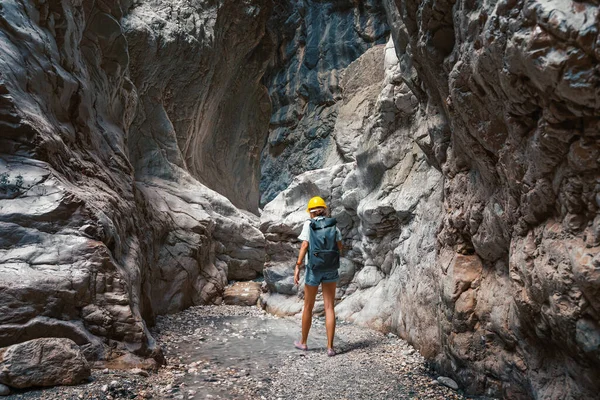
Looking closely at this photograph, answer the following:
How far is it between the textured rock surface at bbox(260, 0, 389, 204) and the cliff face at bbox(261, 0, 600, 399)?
1742 centimetres

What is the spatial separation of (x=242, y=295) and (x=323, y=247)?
16.5 feet

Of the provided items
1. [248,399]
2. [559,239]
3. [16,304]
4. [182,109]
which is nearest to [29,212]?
[16,304]

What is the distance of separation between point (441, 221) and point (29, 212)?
423 cm

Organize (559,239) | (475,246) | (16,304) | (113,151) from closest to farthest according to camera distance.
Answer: (559,239) < (16,304) < (475,246) < (113,151)

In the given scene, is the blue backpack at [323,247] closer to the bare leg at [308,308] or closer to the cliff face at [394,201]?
the bare leg at [308,308]

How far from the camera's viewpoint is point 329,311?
548cm

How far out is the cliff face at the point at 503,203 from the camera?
2295 millimetres

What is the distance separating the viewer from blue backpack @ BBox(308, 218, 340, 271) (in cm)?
561

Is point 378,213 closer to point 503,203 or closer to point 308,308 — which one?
point 308,308

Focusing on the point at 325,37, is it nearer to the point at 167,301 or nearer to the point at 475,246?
the point at 167,301

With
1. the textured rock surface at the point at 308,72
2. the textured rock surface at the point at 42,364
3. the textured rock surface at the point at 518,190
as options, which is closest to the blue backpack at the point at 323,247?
the textured rock surface at the point at 518,190

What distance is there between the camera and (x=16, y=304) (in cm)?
373

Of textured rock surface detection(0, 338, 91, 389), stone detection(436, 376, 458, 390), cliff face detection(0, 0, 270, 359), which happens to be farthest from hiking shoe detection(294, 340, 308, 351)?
textured rock surface detection(0, 338, 91, 389)

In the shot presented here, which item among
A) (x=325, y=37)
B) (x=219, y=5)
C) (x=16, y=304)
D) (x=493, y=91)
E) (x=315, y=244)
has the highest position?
(x=325, y=37)
